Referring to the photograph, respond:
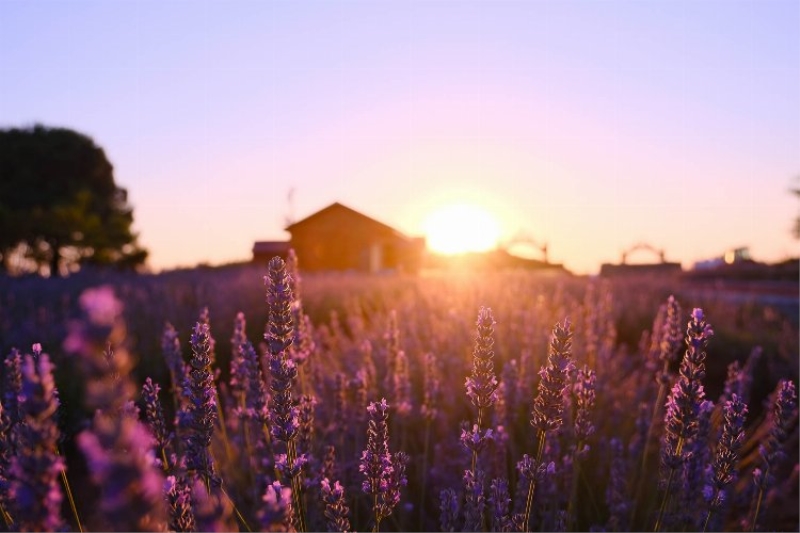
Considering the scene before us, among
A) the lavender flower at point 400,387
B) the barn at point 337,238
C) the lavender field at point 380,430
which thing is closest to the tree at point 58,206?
the barn at point 337,238

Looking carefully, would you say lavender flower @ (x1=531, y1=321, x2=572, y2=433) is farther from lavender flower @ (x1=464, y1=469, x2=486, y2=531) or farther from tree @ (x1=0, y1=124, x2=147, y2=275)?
tree @ (x1=0, y1=124, x2=147, y2=275)

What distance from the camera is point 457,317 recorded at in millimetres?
4852

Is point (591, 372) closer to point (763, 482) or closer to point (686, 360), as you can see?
point (686, 360)

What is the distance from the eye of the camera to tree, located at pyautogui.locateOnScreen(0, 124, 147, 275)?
2311 centimetres

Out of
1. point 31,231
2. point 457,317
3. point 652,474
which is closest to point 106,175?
point 31,231

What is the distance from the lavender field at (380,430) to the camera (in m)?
0.75

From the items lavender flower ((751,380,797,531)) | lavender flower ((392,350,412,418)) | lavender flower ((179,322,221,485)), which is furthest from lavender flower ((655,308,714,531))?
lavender flower ((392,350,412,418))

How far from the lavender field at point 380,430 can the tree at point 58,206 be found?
1825 cm

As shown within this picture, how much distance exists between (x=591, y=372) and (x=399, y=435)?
1661 millimetres

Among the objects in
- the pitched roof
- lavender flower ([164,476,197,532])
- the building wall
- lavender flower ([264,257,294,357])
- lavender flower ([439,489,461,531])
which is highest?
the pitched roof

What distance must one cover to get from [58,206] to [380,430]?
24.9m

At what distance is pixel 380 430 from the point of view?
4.76 ft

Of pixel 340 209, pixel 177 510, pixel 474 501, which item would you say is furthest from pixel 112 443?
pixel 340 209

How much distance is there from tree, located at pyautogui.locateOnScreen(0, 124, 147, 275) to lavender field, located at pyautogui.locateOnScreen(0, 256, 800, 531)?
Result: 719 inches
